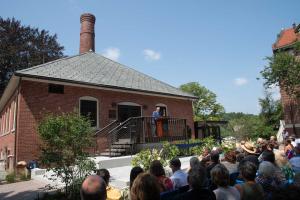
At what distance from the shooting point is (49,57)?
2450cm

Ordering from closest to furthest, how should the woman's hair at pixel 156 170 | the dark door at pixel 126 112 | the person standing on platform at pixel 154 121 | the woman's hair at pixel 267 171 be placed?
the woman's hair at pixel 156 170 → the woman's hair at pixel 267 171 → the person standing on platform at pixel 154 121 → the dark door at pixel 126 112

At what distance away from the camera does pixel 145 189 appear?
8.29 ft

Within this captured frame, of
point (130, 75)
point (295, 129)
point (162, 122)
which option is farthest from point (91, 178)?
point (295, 129)

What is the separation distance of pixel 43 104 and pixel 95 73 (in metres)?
3.93

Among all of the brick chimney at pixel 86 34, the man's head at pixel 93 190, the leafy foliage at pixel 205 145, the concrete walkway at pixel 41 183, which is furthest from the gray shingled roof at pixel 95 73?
the man's head at pixel 93 190

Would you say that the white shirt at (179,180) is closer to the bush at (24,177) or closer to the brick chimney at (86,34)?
the bush at (24,177)

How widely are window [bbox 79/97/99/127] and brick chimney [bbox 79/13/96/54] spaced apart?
8202 mm

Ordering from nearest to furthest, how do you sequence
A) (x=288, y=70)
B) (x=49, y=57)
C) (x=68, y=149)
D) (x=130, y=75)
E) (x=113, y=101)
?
(x=68, y=149), (x=113, y=101), (x=130, y=75), (x=288, y=70), (x=49, y=57)

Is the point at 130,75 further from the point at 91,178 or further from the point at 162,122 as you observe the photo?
the point at 91,178

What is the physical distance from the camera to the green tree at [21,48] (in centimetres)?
2258

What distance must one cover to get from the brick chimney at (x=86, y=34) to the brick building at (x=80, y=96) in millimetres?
2092

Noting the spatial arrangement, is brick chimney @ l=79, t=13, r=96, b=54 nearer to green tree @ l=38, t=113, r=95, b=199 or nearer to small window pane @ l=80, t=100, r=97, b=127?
small window pane @ l=80, t=100, r=97, b=127

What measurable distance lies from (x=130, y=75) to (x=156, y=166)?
13.9 m

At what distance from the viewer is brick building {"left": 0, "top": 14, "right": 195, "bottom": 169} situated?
447 inches
